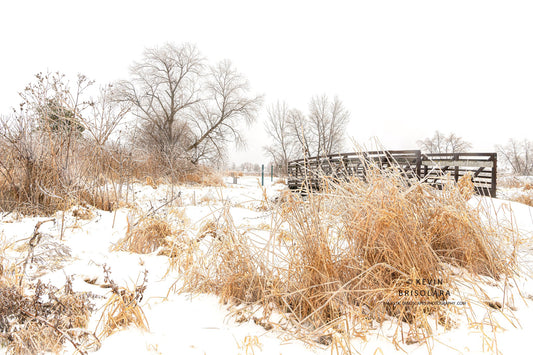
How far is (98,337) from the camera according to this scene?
1.15 meters

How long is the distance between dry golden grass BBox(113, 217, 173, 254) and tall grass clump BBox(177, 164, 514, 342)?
1.03 metres

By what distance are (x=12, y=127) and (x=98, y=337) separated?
4432mm

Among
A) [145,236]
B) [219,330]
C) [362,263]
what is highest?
[362,263]

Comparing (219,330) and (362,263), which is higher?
(362,263)

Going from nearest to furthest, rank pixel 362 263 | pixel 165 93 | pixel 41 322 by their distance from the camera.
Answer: pixel 41 322, pixel 362 263, pixel 165 93

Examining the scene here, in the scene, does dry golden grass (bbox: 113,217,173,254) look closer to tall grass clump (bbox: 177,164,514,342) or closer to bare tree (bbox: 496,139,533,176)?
tall grass clump (bbox: 177,164,514,342)

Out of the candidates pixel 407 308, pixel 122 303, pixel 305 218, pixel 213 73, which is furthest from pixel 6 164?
pixel 213 73

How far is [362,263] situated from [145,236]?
83.2 inches

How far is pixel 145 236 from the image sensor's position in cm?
255

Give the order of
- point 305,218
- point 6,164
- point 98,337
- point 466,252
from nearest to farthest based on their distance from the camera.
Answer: point 98,337 < point 305,218 < point 466,252 < point 6,164

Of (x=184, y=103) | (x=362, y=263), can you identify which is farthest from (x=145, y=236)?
(x=184, y=103)

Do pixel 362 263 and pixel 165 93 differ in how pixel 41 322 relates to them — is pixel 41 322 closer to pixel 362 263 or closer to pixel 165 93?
pixel 362 263

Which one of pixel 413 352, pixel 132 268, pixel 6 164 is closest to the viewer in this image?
pixel 413 352

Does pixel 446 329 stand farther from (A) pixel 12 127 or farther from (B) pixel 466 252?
(A) pixel 12 127
